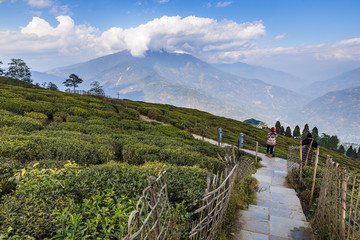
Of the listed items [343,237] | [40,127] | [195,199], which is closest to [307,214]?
[343,237]

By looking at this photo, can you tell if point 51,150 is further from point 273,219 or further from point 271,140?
point 271,140

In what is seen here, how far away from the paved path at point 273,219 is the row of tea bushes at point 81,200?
1.42 m

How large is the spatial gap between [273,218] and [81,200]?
458 centimetres

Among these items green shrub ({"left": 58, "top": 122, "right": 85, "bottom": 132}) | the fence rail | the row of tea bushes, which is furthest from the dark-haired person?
green shrub ({"left": 58, "top": 122, "right": 85, "bottom": 132})

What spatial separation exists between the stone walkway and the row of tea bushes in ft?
4.71

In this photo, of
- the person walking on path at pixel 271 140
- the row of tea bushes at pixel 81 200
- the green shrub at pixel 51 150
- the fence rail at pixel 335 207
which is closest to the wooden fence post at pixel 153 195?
the row of tea bushes at pixel 81 200

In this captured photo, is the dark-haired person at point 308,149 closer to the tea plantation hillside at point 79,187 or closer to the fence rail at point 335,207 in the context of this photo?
the tea plantation hillside at point 79,187

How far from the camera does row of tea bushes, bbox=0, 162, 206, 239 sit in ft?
9.23

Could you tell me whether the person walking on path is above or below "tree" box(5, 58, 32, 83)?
below

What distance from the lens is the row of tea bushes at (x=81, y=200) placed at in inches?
111

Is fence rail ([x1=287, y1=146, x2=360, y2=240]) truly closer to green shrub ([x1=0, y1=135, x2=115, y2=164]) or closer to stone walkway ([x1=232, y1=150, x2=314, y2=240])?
stone walkway ([x1=232, y1=150, x2=314, y2=240])

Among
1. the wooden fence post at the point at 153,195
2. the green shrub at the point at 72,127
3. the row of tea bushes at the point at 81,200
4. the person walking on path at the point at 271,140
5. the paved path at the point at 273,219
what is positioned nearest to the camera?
the wooden fence post at the point at 153,195

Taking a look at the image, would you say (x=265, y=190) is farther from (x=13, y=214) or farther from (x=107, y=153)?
(x=13, y=214)

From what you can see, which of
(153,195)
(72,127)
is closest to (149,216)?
(153,195)
